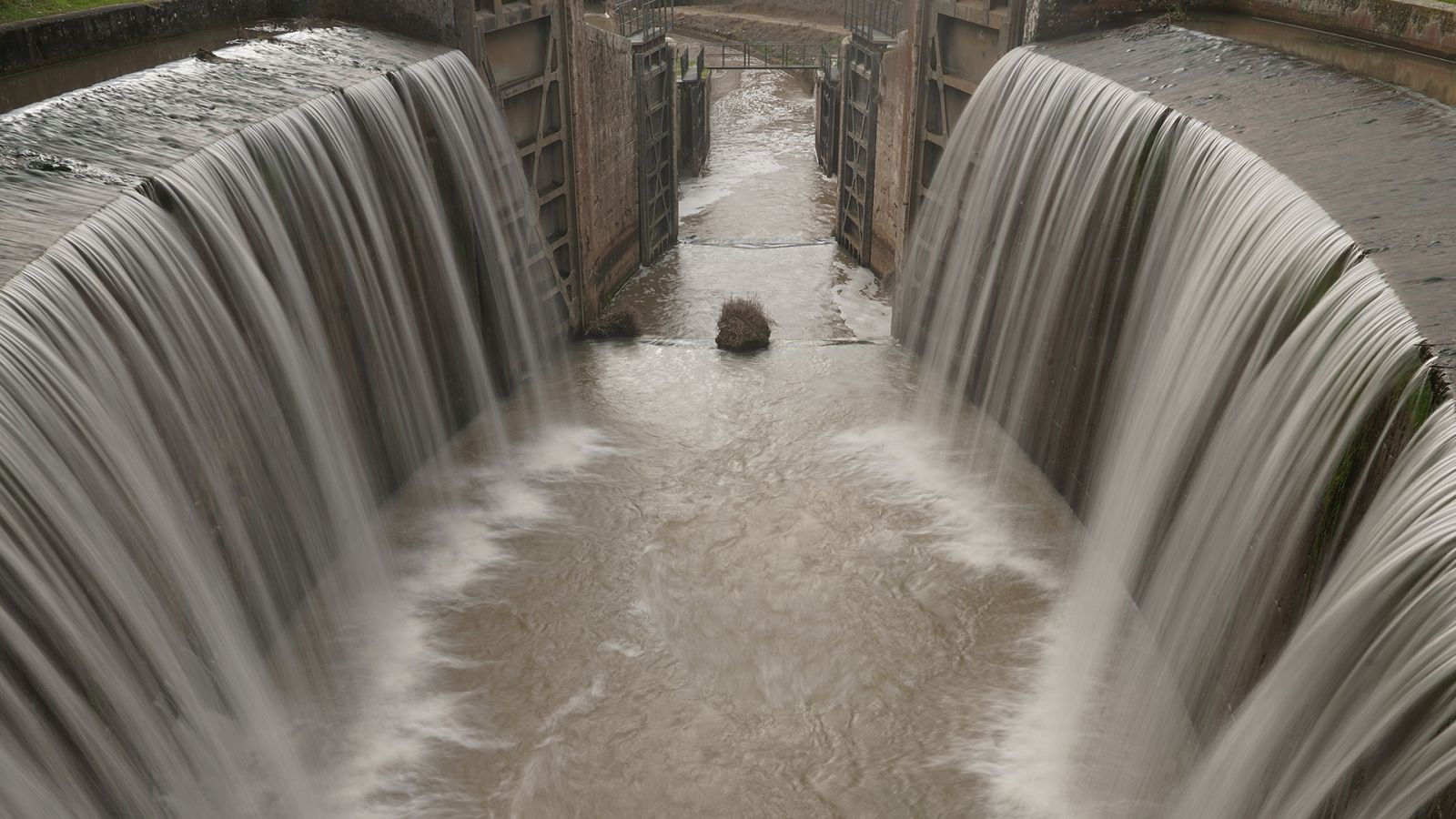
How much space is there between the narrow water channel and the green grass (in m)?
5.47

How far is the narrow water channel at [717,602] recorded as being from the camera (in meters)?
7.16

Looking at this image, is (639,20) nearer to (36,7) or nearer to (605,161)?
(605,161)

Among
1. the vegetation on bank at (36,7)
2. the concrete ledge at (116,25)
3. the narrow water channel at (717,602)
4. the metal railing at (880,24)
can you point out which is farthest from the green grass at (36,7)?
the metal railing at (880,24)

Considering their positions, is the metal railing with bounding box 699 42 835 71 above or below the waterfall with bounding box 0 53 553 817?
below

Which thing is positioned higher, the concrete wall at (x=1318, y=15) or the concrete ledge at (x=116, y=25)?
the concrete wall at (x=1318, y=15)

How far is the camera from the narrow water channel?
282 inches

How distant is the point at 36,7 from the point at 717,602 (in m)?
8.55

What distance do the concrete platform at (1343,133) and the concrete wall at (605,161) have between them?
5832 millimetres

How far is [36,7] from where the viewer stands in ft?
37.5

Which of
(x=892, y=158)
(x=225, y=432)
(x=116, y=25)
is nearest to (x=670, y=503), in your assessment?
(x=225, y=432)

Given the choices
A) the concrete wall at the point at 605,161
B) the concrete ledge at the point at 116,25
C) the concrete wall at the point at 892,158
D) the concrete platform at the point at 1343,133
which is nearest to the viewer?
the concrete platform at the point at 1343,133

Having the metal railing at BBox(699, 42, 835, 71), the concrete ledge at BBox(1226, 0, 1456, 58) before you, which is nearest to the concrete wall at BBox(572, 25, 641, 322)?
the concrete ledge at BBox(1226, 0, 1456, 58)

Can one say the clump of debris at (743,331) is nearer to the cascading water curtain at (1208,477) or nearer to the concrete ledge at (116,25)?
the cascading water curtain at (1208,477)

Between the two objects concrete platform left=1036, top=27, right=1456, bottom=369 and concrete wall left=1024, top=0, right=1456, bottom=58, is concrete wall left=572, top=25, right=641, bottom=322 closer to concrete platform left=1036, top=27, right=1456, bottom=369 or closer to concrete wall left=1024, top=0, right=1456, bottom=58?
concrete wall left=1024, top=0, right=1456, bottom=58
